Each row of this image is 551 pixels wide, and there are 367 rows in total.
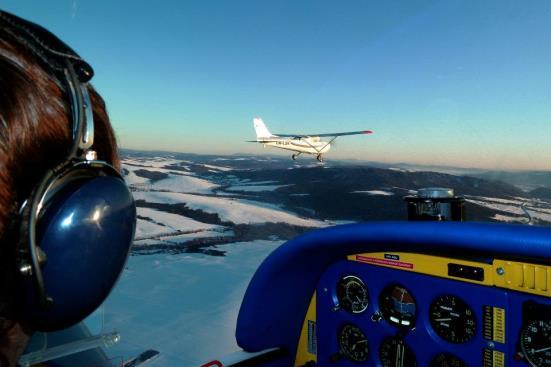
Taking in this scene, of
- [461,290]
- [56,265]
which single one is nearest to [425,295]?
[461,290]

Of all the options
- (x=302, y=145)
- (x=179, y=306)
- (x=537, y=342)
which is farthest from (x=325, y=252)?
(x=302, y=145)

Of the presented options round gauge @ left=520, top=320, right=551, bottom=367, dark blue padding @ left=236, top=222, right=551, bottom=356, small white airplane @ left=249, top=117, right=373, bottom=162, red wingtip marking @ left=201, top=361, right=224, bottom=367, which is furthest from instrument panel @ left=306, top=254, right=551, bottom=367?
small white airplane @ left=249, top=117, right=373, bottom=162

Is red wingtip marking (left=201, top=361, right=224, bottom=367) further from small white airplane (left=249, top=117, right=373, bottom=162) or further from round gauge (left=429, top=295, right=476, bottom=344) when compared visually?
small white airplane (left=249, top=117, right=373, bottom=162)

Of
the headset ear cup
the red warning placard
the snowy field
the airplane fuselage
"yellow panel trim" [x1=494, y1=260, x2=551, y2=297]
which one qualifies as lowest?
the snowy field

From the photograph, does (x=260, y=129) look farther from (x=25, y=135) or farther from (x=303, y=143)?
(x=25, y=135)

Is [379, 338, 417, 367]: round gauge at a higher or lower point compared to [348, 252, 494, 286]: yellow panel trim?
lower

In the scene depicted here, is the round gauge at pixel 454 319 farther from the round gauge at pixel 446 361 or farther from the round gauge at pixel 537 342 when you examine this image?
the round gauge at pixel 537 342

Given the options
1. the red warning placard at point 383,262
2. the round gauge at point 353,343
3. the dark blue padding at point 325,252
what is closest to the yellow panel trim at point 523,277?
the dark blue padding at point 325,252
